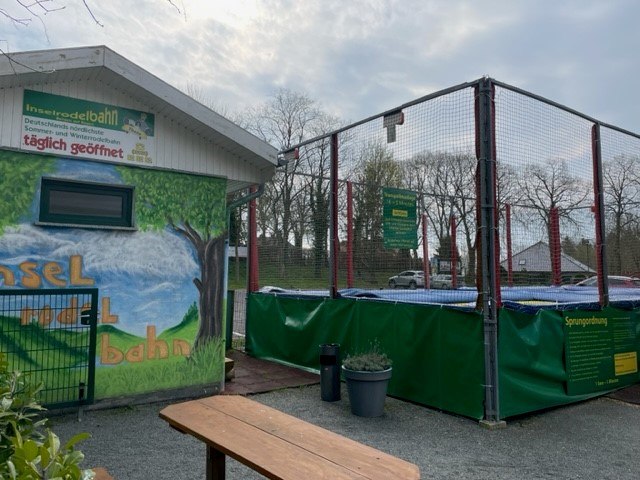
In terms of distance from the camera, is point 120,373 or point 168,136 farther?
point 168,136

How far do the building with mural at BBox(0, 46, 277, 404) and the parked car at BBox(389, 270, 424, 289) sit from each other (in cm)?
241

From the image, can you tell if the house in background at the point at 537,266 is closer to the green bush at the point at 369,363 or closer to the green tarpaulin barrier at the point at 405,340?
the green tarpaulin barrier at the point at 405,340

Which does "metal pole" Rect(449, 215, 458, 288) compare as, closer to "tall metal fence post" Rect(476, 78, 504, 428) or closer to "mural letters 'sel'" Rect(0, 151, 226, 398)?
"tall metal fence post" Rect(476, 78, 504, 428)

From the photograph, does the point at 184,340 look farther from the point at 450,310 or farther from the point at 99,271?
the point at 450,310

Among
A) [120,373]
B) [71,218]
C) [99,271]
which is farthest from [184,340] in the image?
[71,218]

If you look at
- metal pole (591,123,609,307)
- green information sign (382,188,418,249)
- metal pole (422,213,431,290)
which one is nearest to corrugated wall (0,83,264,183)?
green information sign (382,188,418,249)

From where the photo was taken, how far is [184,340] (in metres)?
6.15

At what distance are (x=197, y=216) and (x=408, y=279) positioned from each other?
10.0ft

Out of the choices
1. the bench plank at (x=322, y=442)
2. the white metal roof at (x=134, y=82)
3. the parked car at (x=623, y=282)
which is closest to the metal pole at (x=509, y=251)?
the parked car at (x=623, y=282)

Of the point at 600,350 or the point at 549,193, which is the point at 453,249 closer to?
the point at 549,193

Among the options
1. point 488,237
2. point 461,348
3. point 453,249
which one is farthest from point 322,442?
point 453,249

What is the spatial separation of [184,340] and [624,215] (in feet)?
23.2

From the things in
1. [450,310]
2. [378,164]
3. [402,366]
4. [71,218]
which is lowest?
[402,366]

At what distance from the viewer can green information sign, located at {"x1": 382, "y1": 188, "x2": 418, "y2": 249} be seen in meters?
6.48
